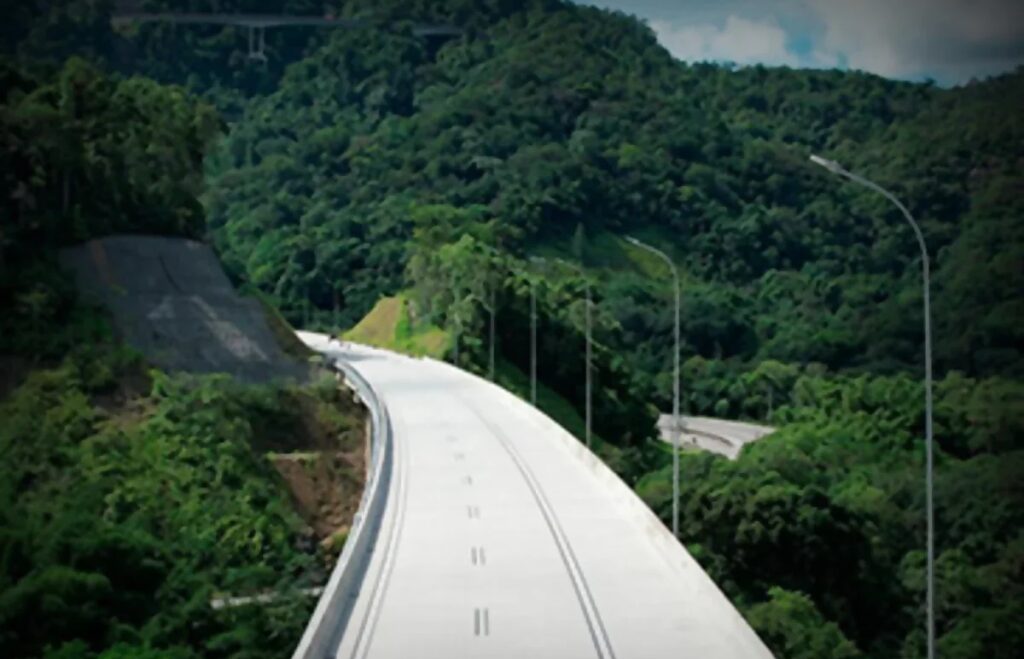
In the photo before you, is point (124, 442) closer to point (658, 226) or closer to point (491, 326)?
point (491, 326)

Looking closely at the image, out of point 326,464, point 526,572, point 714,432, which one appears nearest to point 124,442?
point 326,464

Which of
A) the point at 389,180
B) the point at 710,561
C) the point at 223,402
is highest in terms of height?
the point at 389,180

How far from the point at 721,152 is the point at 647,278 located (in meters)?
25.1

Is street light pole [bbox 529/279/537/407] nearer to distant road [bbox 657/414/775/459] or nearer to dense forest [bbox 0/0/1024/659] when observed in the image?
dense forest [bbox 0/0/1024/659]

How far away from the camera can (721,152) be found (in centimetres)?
12312

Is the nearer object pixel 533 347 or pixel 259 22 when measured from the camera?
pixel 533 347

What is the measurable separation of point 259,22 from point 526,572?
137m

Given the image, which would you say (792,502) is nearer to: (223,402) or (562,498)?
(562,498)

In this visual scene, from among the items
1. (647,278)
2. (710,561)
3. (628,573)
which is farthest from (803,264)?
(628,573)

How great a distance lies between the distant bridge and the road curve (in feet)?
383

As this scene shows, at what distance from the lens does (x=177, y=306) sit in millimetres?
52594

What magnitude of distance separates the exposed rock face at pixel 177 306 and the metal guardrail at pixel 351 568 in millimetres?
12766

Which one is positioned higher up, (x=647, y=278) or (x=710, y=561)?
(x=647, y=278)

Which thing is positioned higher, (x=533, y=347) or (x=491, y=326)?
(x=491, y=326)
